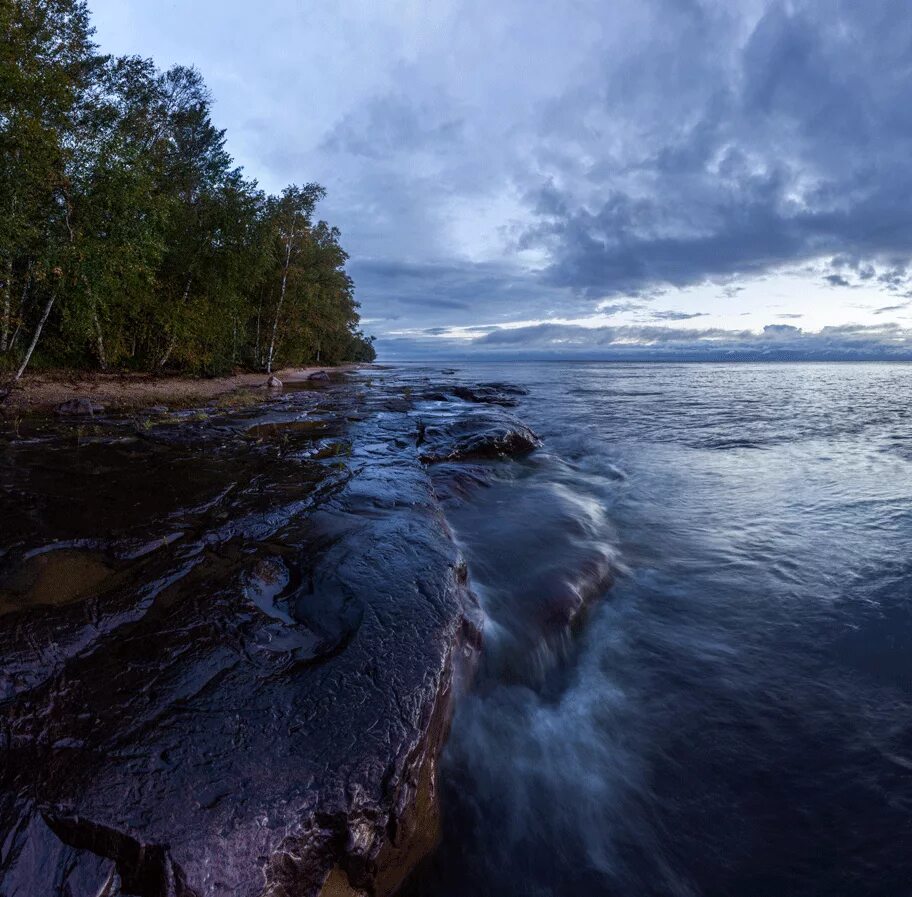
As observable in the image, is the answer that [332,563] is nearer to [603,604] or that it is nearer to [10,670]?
[10,670]

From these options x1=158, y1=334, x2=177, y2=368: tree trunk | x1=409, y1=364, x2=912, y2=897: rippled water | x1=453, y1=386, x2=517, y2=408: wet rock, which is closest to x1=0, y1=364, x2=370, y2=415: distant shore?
x1=158, y1=334, x2=177, y2=368: tree trunk

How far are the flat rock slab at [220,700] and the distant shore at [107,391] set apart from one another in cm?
999

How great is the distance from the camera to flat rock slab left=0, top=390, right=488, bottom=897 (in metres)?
1.93

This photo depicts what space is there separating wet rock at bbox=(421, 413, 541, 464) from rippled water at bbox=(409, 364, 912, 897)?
1.99 metres

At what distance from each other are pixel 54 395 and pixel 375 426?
10000mm

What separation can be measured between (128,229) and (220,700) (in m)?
17.3

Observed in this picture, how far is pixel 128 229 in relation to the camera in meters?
14.8

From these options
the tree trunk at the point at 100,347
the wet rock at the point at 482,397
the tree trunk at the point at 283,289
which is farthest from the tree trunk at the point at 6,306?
the wet rock at the point at 482,397

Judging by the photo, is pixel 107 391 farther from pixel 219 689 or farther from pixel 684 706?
pixel 684 706

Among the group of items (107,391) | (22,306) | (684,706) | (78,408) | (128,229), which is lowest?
(684,706)

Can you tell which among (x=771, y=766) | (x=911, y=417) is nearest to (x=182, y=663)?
(x=771, y=766)

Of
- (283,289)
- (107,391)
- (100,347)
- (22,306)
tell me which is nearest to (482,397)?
(107,391)

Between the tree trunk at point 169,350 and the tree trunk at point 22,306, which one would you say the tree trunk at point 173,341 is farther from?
the tree trunk at point 22,306

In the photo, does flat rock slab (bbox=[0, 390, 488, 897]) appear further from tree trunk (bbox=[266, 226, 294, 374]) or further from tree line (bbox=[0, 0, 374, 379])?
tree trunk (bbox=[266, 226, 294, 374])
